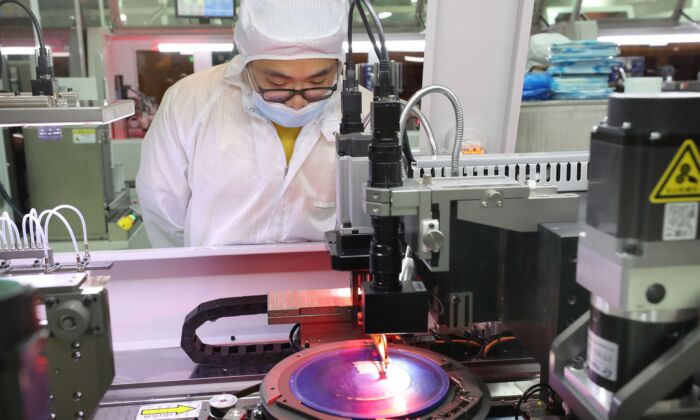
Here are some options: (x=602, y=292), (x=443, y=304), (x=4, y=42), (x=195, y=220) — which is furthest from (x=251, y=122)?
(x=4, y=42)

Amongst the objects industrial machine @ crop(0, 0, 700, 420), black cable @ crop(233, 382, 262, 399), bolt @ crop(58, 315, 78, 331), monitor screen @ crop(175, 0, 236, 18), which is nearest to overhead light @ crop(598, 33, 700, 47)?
monitor screen @ crop(175, 0, 236, 18)

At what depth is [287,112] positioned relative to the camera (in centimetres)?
205

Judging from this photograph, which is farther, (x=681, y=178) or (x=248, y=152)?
(x=248, y=152)

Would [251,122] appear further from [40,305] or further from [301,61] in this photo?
[40,305]

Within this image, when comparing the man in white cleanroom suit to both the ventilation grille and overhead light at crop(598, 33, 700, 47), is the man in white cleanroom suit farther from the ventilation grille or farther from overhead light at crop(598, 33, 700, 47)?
overhead light at crop(598, 33, 700, 47)

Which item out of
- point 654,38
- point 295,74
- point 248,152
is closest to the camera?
point 295,74

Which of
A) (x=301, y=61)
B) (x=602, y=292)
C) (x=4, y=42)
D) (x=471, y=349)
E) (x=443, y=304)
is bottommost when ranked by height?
(x=471, y=349)

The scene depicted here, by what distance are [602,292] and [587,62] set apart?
234 cm

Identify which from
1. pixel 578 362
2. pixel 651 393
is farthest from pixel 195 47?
pixel 651 393

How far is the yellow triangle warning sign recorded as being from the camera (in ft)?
1.84

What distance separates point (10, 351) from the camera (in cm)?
42

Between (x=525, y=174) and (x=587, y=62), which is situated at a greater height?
(x=587, y=62)

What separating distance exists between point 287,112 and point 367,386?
1298mm

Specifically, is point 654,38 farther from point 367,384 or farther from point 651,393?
point 651,393
